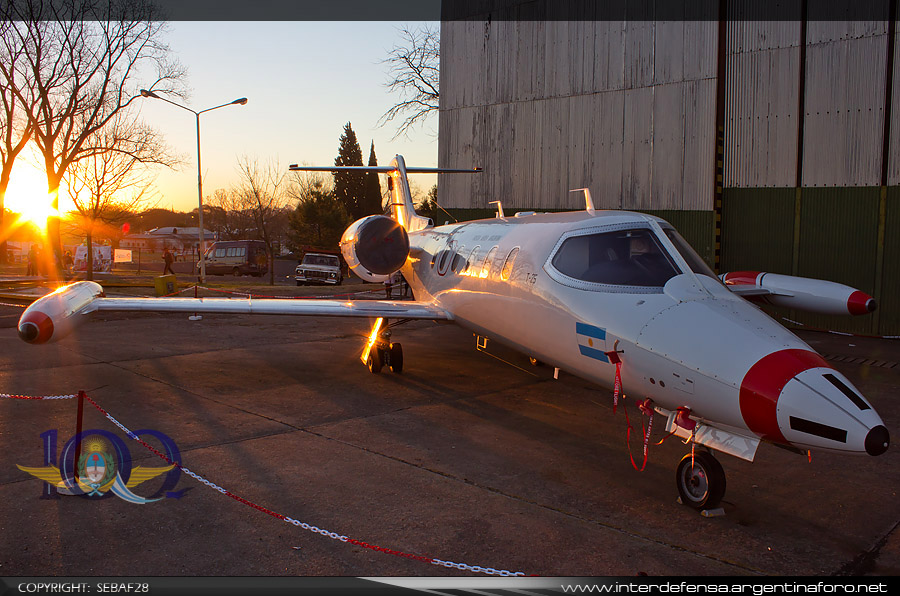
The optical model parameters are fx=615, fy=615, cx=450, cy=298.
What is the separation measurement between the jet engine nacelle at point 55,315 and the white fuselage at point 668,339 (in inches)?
230

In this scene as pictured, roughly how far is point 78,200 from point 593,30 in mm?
28372

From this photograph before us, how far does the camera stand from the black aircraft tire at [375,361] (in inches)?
424

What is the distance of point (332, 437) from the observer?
7.27 m

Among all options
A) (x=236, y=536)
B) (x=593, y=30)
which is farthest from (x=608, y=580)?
(x=593, y=30)

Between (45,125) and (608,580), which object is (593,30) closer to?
(608,580)

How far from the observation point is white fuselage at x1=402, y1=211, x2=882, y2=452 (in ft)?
14.1

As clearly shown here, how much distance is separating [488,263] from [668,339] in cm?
398

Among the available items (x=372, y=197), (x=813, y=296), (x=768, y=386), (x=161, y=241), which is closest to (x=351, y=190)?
(x=372, y=197)

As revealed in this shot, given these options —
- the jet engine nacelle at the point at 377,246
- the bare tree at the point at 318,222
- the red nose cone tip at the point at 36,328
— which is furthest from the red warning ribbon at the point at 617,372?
the bare tree at the point at 318,222

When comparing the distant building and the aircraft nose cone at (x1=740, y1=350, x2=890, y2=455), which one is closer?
the aircraft nose cone at (x1=740, y1=350, x2=890, y2=455)

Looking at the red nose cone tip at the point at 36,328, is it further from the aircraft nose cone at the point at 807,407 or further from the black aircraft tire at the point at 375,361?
the aircraft nose cone at the point at 807,407

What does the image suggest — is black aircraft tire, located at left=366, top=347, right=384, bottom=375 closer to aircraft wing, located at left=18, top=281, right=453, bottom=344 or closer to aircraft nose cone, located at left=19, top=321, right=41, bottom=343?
aircraft wing, located at left=18, top=281, right=453, bottom=344

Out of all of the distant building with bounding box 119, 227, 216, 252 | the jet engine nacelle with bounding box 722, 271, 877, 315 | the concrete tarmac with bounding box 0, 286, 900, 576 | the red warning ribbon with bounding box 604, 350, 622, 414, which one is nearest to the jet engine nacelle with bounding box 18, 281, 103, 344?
the concrete tarmac with bounding box 0, 286, 900, 576

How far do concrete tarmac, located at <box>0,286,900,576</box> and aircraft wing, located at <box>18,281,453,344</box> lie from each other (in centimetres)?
108
